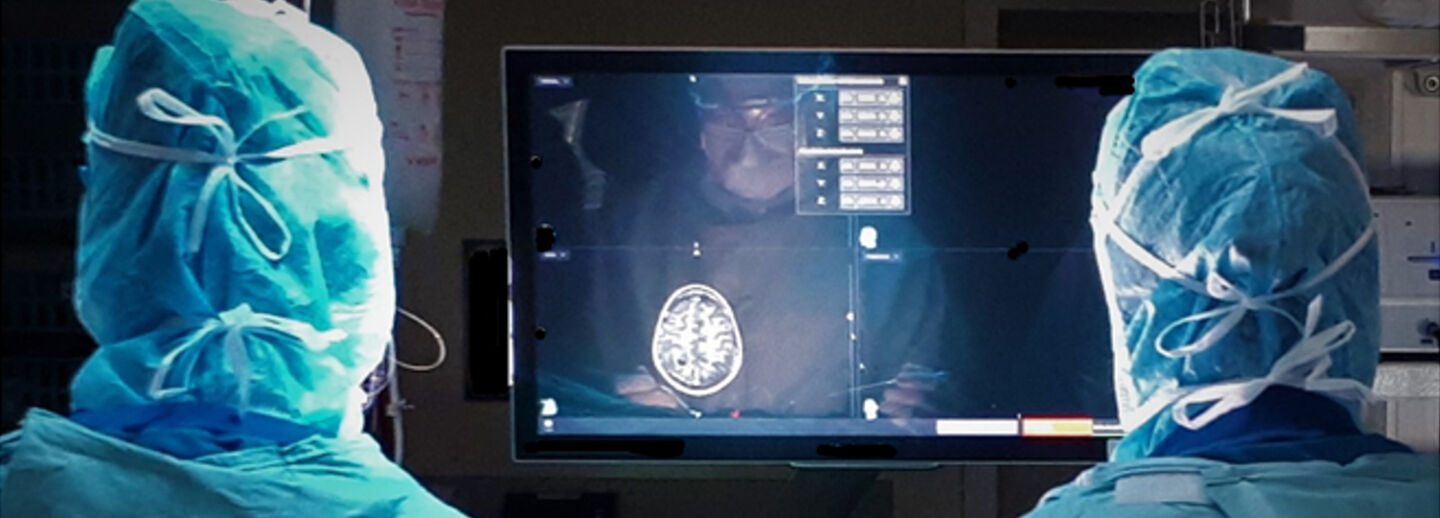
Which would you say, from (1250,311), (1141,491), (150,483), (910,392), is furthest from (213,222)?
(1250,311)

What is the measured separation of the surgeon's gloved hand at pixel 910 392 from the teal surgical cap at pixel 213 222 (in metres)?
0.70

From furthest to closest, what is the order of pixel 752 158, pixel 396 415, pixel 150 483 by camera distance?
pixel 396 415
pixel 752 158
pixel 150 483

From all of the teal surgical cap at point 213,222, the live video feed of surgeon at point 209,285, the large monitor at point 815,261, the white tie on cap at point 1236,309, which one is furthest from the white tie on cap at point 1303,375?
the teal surgical cap at point 213,222

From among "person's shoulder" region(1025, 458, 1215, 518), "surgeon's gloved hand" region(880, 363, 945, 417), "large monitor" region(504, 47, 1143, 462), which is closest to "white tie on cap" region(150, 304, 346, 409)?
"large monitor" region(504, 47, 1143, 462)

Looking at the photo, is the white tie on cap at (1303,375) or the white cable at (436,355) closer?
the white tie on cap at (1303,375)

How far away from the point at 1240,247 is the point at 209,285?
1.09 metres

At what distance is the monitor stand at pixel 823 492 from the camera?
1948mm

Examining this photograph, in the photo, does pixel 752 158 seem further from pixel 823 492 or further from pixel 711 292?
pixel 823 492

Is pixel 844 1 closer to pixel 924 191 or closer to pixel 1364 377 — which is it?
pixel 924 191

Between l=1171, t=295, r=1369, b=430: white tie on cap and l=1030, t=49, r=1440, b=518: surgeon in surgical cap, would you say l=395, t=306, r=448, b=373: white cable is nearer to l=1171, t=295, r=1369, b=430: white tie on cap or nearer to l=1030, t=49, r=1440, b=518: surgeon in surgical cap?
l=1030, t=49, r=1440, b=518: surgeon in surgical cap

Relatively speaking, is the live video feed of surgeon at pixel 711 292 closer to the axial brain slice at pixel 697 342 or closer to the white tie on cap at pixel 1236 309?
the axial brain slice at pixel 697 342

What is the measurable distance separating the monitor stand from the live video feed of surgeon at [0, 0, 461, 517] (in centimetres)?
61

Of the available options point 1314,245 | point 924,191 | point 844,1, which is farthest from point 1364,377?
point 844,1

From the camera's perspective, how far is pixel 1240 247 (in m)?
1.47
